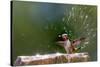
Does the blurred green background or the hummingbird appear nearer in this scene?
the blurred green background

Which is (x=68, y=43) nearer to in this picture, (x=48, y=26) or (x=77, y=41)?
(x=77, y=41)

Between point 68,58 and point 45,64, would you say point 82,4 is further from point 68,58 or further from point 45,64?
point 45,64

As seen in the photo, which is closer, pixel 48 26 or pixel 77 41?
pixel 48 26

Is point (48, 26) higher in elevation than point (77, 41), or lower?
higher

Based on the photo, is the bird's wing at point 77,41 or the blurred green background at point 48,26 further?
Result: the bird's wing at point 77,41

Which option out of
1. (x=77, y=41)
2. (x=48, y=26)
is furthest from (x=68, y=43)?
(x=48, y=26)

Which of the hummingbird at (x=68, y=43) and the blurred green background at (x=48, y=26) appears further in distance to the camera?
the hummingbird at (x=68, y=43)
